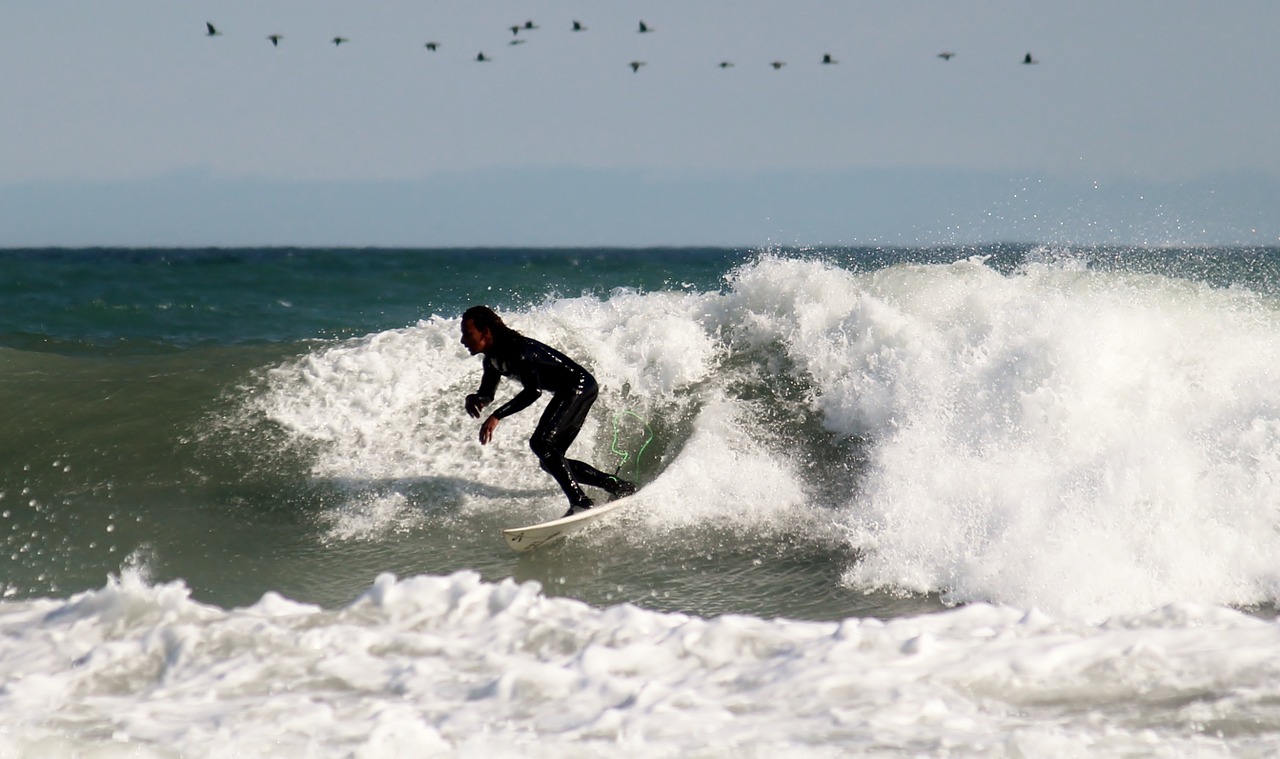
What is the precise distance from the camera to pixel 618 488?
297 inches

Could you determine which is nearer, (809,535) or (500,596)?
(500,596)

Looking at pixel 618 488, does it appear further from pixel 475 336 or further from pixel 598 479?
pixel 475 336

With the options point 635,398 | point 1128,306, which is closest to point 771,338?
point 635,398

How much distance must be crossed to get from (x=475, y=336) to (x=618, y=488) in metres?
1.59

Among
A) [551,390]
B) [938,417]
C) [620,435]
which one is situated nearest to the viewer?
[551,390]

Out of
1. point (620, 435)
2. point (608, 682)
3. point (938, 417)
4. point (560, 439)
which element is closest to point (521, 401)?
point (560, 439)

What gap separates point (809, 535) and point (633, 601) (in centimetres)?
173

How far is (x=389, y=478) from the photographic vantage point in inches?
340

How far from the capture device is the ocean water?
3.66m

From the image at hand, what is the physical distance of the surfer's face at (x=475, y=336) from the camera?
6.76m

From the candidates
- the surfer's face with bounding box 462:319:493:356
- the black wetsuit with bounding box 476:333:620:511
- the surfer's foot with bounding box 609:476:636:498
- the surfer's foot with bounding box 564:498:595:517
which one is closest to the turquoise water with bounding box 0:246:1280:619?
the surfer's foot with bounding box 564:498:595:517

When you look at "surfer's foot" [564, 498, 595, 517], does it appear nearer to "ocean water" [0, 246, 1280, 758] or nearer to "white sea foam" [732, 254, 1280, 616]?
"ocean water" [0, 246, 1280, 758]

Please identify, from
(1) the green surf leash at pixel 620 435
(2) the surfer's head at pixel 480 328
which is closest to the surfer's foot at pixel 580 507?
(2) the surfer's head at pixel 480 328

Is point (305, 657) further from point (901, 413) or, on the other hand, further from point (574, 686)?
point (901, 413)
